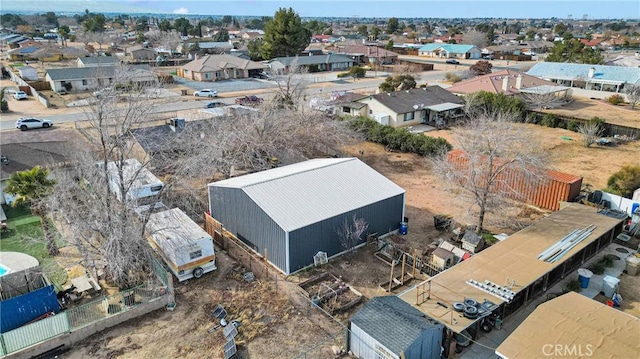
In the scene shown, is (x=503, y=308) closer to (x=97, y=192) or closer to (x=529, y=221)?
(x=529, y=221)

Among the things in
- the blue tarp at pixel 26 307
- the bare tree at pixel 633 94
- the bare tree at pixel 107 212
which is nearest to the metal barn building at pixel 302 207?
the bare tree at pixel 107 212

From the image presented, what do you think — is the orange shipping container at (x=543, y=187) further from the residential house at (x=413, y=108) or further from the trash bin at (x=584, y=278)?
the residential house at (x=413, y=108)

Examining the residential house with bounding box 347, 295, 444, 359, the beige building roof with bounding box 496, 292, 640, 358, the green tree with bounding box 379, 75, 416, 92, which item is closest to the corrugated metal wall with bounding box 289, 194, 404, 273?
the residential house with bounding box 347, 295, 444, 359

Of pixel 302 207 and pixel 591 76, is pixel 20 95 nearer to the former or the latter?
pixel 302 207

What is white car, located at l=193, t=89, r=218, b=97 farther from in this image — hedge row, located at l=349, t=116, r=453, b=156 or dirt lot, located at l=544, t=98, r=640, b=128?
dirt lot, located at l=544, t=98, r=640, b=128

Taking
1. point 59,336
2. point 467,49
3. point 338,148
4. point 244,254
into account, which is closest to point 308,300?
point 244,254

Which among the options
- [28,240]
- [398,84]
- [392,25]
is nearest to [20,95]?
[28,240]
